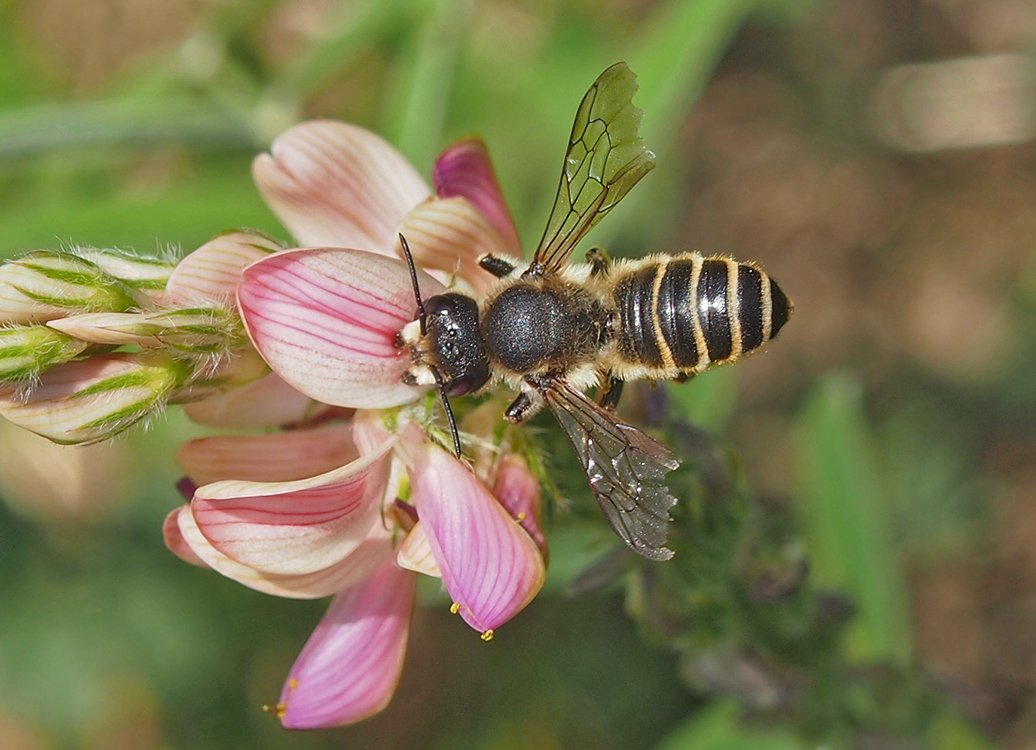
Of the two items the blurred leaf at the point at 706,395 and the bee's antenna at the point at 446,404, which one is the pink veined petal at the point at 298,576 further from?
the blurred leaf at the point at 706,395

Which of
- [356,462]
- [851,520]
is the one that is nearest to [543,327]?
[356,462]

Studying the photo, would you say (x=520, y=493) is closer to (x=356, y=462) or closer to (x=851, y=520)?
(x=356, y=462)

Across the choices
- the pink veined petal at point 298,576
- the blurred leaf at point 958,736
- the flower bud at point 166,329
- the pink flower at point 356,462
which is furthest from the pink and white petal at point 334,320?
the blurred leaf at point 958,736

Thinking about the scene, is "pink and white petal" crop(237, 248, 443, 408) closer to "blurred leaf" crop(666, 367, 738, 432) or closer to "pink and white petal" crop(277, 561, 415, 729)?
"pink and white petal" crop(277, 561, 415, 729)

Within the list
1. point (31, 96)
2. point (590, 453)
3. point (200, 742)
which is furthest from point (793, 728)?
point (31, 96)

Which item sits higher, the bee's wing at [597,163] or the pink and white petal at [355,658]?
the bee's wing at [597,163]

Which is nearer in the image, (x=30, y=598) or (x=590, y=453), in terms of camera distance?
(x=590, y=453)

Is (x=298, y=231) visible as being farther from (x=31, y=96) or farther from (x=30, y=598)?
(x=31, y=96)

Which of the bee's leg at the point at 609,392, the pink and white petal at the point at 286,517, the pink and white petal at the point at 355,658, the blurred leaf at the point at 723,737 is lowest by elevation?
the blurred leaf at the point at 723,737
